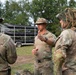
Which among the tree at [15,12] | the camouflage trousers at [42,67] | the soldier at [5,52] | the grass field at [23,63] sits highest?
the tree at [15,12]

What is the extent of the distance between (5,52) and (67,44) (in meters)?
1.11

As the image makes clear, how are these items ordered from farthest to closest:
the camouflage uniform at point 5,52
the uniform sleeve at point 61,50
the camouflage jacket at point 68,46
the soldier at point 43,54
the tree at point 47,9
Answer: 1. the tree at point 47,9
2. the soldier at point 43,54
3. the camouflage uniform at point 5,52
4. the camouflage jacket at point 68,46
5. the uniform sleeve at point 61,50

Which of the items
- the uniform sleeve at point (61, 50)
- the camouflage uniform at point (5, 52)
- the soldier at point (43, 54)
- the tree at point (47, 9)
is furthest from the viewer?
the tree at point (47, 9)

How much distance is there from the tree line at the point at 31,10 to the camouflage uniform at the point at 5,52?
41865 mm

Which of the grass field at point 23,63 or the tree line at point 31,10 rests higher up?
the tree line at point 31,10

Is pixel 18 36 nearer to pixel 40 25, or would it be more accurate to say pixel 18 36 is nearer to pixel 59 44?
pixel 40 25

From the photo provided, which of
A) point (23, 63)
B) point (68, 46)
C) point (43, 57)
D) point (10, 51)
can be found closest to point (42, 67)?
point (43, 57)

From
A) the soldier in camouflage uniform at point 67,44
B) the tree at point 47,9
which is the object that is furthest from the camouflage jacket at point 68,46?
the tree at point 47,9

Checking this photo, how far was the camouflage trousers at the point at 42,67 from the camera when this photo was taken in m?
6.19

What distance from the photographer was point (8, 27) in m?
27.8

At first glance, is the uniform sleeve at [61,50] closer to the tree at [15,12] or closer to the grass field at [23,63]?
the grass field at [23,63]

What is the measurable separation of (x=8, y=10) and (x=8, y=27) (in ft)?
92.0

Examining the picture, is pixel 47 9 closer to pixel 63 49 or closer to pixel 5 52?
pixel 5 52

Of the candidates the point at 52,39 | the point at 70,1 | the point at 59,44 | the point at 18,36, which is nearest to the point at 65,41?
the point at 59,44
